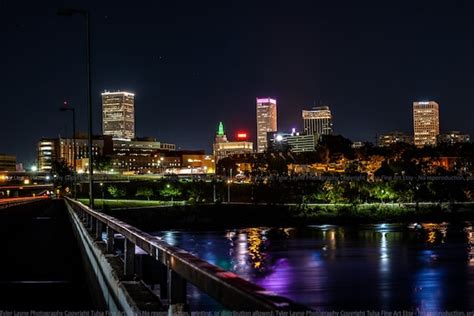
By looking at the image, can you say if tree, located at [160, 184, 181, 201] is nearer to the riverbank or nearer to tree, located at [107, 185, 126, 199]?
tree, located at [107, 185, 126, 199]

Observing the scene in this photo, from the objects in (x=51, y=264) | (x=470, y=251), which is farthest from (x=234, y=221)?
(x=51, y=264)

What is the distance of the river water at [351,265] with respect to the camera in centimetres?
3538

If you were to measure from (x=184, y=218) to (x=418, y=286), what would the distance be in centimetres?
6071

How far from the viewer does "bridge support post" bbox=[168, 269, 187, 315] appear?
5750 millimetres

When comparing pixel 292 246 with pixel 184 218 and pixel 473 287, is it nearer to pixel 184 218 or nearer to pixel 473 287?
pixel 473 287

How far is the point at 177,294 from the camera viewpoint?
19.4ft

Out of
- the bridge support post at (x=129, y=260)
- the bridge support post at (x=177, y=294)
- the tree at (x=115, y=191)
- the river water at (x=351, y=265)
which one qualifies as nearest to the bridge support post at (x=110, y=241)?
the bridge support post at (x=129, y=260)

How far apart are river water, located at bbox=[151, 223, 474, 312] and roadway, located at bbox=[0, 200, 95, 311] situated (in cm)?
617

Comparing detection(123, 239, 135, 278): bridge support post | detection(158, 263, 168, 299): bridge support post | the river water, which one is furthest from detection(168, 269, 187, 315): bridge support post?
the river water

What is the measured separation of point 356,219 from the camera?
4092 inches

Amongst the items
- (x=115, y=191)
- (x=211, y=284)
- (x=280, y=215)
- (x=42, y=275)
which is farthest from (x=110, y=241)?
(x=115, y=191)

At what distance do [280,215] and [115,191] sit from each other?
144 feet

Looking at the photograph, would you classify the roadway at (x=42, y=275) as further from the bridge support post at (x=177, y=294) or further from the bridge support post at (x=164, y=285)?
the bridge support post at (x=177, y=294)

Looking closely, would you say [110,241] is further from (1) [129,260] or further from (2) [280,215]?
(2) [280,215]
